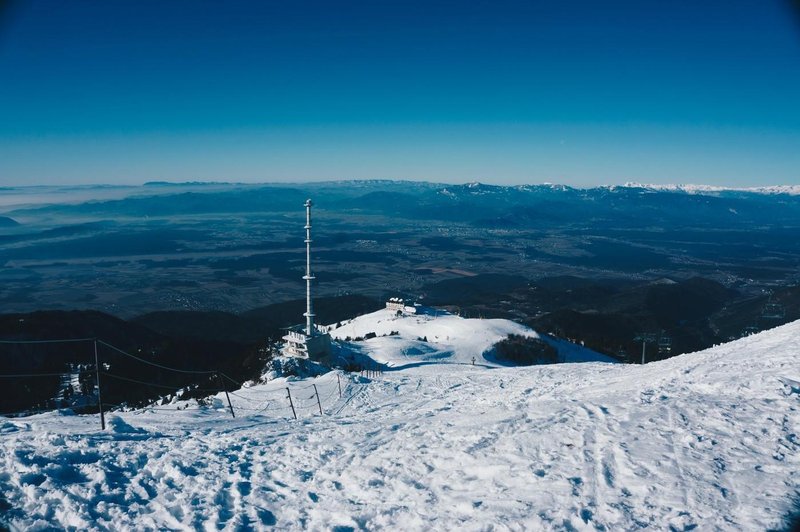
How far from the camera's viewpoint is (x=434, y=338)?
50.8 metres

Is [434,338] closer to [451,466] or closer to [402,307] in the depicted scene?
[402,307]

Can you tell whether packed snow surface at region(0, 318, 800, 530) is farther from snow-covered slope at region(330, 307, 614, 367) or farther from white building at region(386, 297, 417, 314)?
white building at region(386, 297, 417, 314)

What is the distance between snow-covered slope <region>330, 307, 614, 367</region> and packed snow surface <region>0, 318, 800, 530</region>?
25.2 metres

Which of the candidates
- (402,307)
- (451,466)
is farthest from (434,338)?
(451,466)

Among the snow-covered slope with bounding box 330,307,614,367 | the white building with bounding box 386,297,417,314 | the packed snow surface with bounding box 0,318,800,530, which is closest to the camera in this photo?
the packed snow surface with bounding box 0,318,800,530

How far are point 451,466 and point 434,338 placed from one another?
1652 inches

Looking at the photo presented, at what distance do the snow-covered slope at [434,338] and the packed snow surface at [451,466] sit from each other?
2521cm

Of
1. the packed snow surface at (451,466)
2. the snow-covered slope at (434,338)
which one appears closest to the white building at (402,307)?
the snow-covered slope at (434,338)

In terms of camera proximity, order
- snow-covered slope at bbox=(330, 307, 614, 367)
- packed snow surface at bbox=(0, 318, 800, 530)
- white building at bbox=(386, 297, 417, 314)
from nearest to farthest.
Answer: packed snow surface at bbox=(0, 318, 800, 530)
snow-covered slope at bbox=(330, 307, 614, 367)
white building at bbox=(386, 297, 417, 314)

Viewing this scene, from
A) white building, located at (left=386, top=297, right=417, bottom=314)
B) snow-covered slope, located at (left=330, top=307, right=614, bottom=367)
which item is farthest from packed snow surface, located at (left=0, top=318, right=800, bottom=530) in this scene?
white building, located at (left=386, top=297, right=417, bottom=314)

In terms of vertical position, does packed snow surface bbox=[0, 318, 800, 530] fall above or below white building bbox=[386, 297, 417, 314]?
above

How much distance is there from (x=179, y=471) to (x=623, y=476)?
305 inches

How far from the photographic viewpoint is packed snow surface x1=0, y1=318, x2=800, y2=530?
698cm

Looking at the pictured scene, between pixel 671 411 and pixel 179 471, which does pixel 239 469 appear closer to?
pixel 179 471
